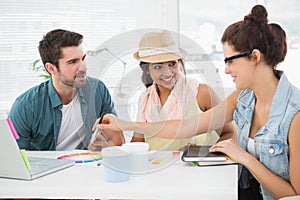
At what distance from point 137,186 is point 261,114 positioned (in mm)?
661

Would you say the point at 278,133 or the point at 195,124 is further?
the point at 195,124

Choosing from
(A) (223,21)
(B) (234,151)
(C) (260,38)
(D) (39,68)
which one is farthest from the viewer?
(D) (39,68)

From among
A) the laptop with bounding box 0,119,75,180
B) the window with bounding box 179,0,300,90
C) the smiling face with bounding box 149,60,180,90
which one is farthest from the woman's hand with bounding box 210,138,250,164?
the window with bounding box 179,0,300,90

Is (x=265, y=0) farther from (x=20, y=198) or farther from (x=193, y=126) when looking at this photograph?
(x=20, y=198)

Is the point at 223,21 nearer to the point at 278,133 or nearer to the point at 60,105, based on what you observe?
the point at 60,105

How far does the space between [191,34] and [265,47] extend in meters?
1.98

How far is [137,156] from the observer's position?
55.7 inches

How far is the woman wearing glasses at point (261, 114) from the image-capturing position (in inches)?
61.1

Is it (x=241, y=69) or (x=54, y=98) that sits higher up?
(x=241, y=69)

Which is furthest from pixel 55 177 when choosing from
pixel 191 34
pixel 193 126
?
pixel 191 34

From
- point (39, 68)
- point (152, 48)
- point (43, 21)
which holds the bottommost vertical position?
point (39, 68)

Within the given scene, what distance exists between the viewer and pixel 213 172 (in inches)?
58.4

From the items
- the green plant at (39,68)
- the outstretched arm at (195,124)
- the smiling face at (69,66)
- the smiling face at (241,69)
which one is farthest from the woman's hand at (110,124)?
the green plant at (39,68)

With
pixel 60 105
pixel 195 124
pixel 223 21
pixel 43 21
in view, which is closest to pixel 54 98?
pixel 60 105
